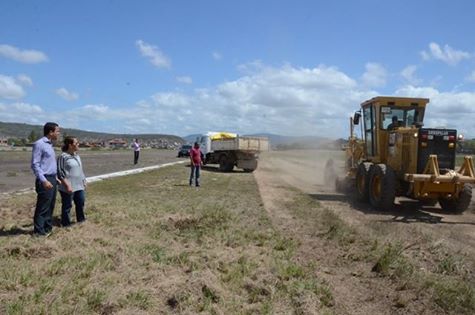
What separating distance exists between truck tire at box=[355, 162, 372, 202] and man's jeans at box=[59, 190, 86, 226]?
9.29m

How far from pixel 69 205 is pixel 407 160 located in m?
9.42

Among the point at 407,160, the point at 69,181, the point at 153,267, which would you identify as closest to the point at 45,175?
the point at 69,181

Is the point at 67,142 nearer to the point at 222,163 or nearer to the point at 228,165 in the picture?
the point at 228,165

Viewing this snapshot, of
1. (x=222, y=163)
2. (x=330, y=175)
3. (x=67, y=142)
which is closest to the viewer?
(x=67, y=142)

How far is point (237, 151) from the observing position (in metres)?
31.7

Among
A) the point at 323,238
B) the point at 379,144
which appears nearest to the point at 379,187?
the point at 379,144

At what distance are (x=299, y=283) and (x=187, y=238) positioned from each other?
10.2ft

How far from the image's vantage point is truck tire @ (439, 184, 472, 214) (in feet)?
48.0

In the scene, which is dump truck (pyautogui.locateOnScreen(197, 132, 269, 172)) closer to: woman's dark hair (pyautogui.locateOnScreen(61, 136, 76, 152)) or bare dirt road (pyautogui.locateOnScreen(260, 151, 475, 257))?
bare dirt road (pyautogui.locateOnScreen(260, 151, 475, 257))

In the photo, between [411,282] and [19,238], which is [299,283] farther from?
[19,238]

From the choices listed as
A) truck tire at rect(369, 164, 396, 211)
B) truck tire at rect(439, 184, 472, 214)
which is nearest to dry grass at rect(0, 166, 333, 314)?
truck tire at rect(369, 164, 396, 211)

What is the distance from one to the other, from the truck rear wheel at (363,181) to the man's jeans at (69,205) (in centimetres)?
929

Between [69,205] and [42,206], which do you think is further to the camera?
[69,205]

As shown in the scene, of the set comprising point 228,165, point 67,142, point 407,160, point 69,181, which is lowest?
point 228,165
